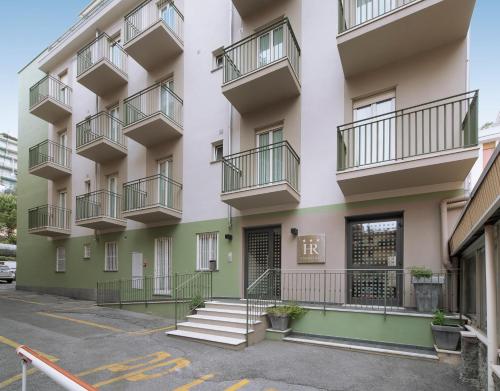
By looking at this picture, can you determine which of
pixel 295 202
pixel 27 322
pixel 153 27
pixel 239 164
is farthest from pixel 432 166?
pixel 27 322

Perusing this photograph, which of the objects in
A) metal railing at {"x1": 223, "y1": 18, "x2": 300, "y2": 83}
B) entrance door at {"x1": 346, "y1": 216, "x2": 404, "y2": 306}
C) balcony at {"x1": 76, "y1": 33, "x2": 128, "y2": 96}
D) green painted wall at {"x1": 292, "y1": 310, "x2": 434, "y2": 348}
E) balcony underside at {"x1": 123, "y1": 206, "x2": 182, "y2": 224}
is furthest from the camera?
balcony at {"x1": 76, "y1": 33, "x2": 128, "y2": 96}

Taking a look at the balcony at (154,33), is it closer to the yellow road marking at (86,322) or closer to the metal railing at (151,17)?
the metal railing at (151,17)

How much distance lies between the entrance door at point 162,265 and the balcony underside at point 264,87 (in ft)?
18.5

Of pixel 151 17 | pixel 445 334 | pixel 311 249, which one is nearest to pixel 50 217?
pixel 151 17

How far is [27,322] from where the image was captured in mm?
8742

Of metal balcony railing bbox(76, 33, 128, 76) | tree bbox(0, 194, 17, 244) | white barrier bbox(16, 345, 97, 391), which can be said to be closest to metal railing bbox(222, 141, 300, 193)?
white barrier bbox(16, 345, 97, 391)

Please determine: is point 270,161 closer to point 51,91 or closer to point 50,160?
point 50,160

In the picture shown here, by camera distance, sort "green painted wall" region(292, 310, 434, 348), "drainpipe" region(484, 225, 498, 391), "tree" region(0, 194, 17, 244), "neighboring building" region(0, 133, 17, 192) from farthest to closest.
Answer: "neighboring building" region(0, 133, 17, 192) → "tree" region(0, 194, 17, 244) → "green painted wall" region(292, 310, 434, 348) → "drainpipe" region(484, 225, 498, 391)

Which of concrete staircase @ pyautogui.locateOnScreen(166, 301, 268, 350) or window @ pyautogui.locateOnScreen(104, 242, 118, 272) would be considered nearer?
concrete staircase @ pyautogui.locateOnScreen(166, 301, 268, 350)

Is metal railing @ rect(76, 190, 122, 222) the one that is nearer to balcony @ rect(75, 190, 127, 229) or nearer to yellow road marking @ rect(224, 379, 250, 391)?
balcony @ rect(75, 190, 127, 229)

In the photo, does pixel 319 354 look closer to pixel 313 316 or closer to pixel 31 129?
pixel 313 316

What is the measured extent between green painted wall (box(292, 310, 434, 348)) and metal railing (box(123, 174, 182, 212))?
20.0 ft

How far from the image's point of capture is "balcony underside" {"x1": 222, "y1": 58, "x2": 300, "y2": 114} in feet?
27.7

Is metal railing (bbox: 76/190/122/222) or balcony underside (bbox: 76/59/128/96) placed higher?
balcony underside (bbox: 76/59/128/96)
